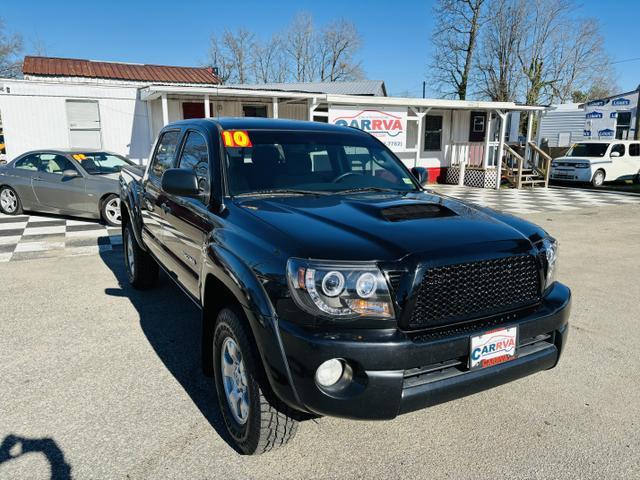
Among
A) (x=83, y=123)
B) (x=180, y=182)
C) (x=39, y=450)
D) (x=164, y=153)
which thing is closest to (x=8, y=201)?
(x=83, y=123)

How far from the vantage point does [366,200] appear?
9.59 ft

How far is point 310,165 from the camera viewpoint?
3348 mm

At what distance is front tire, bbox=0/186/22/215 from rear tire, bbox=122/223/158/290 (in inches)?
229

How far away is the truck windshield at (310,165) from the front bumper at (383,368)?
131cm

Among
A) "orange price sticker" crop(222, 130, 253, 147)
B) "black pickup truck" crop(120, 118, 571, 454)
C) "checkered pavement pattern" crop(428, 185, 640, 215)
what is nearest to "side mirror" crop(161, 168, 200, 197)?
"black pickup truck" crop(120, 118, 571, 454)

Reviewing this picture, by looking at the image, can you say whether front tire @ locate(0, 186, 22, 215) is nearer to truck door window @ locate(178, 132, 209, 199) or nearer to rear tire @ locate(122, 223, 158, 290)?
rear tire @ locate(122, 223, 158, 290)

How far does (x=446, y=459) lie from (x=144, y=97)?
13722mm

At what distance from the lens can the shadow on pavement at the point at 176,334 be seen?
3012 mm

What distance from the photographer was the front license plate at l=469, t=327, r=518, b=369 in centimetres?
219

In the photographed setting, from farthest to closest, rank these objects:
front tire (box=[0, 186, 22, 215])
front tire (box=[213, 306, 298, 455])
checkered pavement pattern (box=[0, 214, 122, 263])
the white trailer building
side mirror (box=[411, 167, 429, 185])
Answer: the white trailer building < front tire (box=[0, 186, 22, 215]) < checkered pavement pattern (box=[0, 214, 122, 263]) < side mirror (box=[411, 167, 429, 185]) < front tire (box=[213, 306, 298, 455])

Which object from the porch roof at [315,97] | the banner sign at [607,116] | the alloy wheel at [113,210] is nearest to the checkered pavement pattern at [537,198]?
the porch roof at [315,97]

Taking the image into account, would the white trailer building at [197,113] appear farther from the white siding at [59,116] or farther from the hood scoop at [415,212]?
the hood scoop at [415,212]

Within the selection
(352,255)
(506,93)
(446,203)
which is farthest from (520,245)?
(506,93)

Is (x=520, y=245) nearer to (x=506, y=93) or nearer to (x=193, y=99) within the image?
(x=193, y=99)
